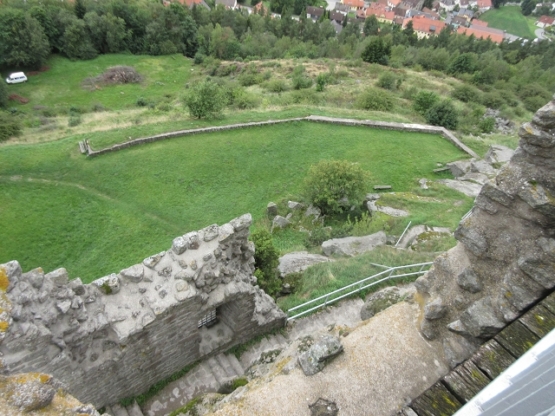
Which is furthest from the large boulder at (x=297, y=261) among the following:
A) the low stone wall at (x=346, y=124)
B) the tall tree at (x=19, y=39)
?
the tall tree at (x=19, y=39)

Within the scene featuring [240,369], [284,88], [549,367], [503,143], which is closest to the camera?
[549,367]

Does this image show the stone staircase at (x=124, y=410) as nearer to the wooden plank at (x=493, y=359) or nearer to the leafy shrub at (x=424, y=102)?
the wooden plank at (x=493, y=359)

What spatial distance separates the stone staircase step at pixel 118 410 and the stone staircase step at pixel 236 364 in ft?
8.88

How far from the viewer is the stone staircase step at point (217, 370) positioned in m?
9.31

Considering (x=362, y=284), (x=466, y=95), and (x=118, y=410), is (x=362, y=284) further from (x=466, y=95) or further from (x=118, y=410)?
(x=466, y=95)

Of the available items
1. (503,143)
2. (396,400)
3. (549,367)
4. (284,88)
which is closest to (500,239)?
(396,400)

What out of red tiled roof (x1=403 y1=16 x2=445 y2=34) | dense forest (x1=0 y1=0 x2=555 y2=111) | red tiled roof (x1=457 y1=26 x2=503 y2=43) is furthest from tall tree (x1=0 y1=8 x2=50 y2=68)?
red tiled roof (x1=457 y1=26 x2=503 y2=43)

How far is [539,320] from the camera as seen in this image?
18.2 ft

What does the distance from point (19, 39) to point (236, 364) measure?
151 feet

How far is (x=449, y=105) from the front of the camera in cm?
2622

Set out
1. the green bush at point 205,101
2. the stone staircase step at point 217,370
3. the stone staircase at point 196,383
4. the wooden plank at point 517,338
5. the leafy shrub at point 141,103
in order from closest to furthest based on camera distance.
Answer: the wooden plank at point 517,338, the stone staircase at point 196,383, the stone staircase step at point 217,370, the green bush at point 205,101, the leafy shrub at point 141,103

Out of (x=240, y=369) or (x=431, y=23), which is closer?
(x=240, y=369)

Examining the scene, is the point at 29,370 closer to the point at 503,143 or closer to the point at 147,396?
the point at 147,396

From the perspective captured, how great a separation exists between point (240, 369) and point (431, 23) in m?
99.1
